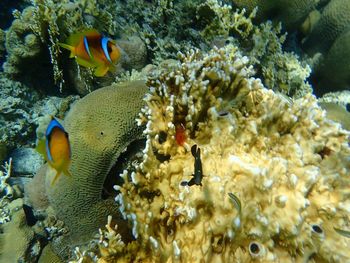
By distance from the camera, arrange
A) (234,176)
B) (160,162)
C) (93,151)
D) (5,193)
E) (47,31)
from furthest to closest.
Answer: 1. (47,31)
2. (5,193)
3. (93,151)
4. (160,162)
5. (234,176)

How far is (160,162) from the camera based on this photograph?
2.58 meters

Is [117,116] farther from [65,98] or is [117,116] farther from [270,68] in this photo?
[270,68]

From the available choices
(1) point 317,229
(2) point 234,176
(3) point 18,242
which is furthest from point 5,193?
(1) point 317,229

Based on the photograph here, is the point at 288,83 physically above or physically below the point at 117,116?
below

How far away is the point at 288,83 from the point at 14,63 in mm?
4805

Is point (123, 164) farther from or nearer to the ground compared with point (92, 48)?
nearer to the ground

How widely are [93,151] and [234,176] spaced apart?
135 cm

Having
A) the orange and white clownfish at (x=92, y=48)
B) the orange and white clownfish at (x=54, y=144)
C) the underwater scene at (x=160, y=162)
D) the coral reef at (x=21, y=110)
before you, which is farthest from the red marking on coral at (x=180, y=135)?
the coral reef at (x=21, y=110)

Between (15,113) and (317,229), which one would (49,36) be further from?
(317,229)

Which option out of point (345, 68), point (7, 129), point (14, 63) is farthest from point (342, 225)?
point (345, 68)

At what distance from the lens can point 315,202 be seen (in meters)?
2.44

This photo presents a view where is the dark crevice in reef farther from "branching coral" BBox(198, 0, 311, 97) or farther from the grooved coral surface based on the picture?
the grooved coral surface

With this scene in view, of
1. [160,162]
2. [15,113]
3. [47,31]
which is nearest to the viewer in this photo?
[160,162]

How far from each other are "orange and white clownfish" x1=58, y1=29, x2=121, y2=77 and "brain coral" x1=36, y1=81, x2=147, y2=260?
0.45 m
